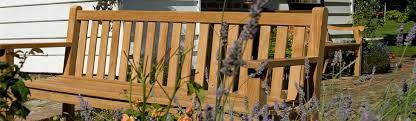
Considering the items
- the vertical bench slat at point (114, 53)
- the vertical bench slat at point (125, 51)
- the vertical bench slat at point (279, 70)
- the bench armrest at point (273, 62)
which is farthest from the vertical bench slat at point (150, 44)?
the bench armrest at point (273, 62)

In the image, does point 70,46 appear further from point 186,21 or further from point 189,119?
point 189,119

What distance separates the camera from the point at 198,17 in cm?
407

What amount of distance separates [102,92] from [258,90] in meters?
1.05

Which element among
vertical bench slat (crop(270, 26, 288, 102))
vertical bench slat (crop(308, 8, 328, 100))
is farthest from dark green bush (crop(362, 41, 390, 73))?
vertical bench slat (crop(308, 8, 328, 100))

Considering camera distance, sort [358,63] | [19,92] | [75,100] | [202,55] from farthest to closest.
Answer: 1. [358,63]
2. [202,55]
3. [75,100]
4. [19,92]

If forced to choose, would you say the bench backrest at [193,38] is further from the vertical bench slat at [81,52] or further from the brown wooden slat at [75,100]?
the brown wooden slat at [75,100]

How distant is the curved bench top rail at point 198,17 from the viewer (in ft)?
11.8

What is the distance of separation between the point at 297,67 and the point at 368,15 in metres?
7.59

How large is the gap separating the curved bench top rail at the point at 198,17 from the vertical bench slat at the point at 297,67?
0.06 m

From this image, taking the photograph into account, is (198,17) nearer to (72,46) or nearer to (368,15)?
(72,46)

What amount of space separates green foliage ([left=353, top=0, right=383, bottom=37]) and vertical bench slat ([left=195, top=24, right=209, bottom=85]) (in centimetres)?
703

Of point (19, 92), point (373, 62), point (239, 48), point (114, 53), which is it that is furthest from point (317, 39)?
point (373, 62)

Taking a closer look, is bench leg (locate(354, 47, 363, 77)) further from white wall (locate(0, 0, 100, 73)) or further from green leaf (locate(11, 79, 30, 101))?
green leaf (locate(11, 79, 30, 101))

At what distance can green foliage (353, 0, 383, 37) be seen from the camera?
10.8 metres
